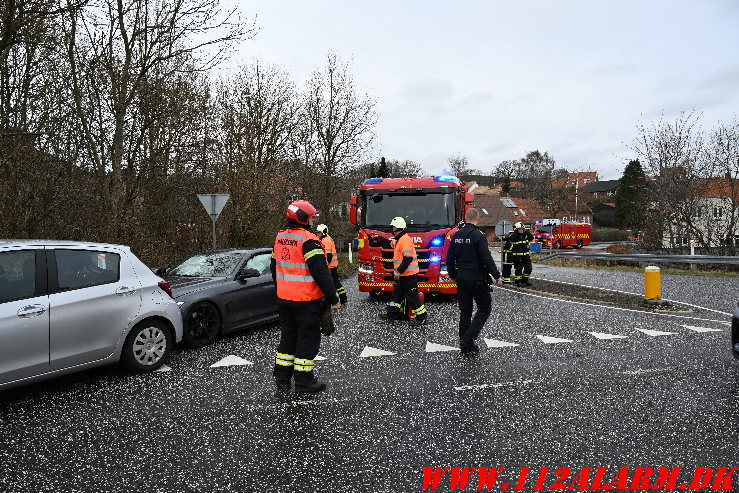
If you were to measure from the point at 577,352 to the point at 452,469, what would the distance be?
13.2ft

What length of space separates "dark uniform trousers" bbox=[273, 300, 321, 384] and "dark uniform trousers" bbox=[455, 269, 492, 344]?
7.95 feet

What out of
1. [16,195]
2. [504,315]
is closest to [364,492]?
[504,315]

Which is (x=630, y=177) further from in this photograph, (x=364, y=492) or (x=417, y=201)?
(x=364, y=492)

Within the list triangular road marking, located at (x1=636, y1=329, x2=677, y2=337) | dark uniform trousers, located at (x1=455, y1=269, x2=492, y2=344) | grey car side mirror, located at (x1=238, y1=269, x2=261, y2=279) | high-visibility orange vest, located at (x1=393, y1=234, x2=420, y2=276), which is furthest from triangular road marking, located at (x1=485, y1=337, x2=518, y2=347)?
grey car side mirror, located at (x1=238, y1=269, x2=261, y2=279)

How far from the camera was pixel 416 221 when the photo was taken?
11.5 metres

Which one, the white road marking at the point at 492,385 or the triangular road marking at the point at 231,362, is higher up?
the white road marking at the point at 492,385

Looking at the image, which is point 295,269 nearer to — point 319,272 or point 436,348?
point 319,272

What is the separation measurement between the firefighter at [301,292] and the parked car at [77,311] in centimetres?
178

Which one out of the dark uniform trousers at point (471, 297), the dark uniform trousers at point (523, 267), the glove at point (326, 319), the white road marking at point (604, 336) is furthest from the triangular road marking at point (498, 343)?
the dark uniform trousers at point (523, 267)

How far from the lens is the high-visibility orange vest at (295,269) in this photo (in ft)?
17.0

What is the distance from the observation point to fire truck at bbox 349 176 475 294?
36.9 ft

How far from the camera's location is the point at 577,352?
23.0 ft

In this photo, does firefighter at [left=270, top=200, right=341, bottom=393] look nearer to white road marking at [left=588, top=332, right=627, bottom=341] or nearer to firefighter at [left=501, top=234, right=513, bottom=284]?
white road marking at [left=588, top=332, right=627, bottom=341]

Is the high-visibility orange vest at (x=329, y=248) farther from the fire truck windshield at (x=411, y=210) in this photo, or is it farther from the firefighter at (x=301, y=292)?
the firefighter at (x=301, y=292)
